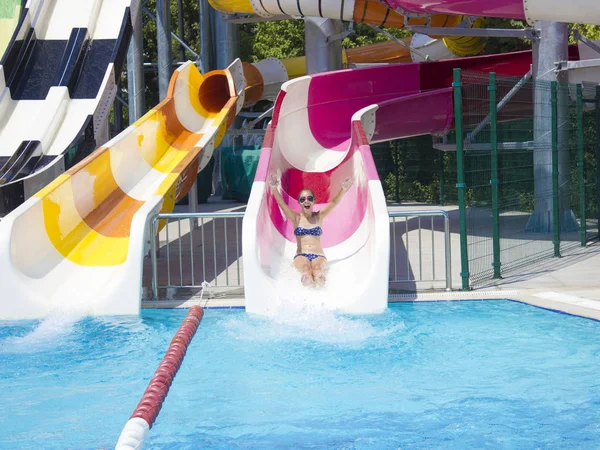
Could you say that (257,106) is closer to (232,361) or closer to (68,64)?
(68,64)

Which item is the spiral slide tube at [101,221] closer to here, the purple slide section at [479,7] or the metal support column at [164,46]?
the purple slide section at [479,7]

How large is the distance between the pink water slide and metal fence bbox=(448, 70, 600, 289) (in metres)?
0.88

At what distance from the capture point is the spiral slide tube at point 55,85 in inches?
447

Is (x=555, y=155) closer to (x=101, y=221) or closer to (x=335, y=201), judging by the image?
(x=335, y=201)

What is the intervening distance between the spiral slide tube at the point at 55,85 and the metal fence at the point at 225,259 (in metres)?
1.83

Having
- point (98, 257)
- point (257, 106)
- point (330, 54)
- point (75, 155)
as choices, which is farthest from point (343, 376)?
point (257, 106)

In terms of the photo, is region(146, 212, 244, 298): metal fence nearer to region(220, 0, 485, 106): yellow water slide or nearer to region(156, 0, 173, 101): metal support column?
region(220, 0, 485, 106): yellow water slide

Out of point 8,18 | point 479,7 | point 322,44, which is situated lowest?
point 479,7

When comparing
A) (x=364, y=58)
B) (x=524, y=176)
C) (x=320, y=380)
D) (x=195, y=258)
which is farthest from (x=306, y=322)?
(x=364, y=58)

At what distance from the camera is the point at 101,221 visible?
9453 mm

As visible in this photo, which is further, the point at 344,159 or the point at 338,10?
the point at 338,10

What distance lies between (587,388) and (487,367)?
747 mm

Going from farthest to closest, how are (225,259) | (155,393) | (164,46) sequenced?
(164,46), (225,259), (155,393)

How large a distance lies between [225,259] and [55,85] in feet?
14.4
